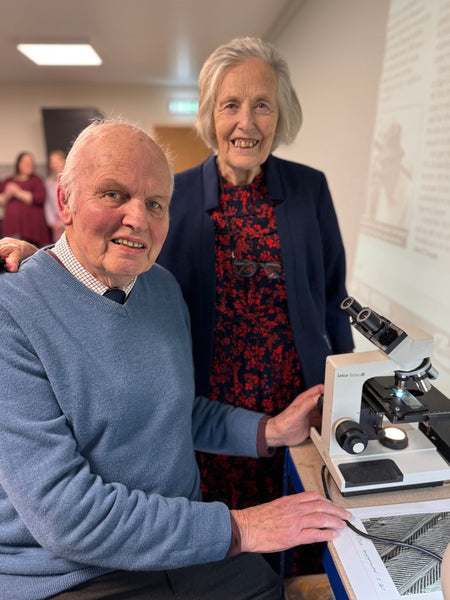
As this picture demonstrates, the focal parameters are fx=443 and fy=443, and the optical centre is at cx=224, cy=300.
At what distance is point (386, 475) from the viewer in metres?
0.97

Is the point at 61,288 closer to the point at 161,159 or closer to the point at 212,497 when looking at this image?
the point at 161,159

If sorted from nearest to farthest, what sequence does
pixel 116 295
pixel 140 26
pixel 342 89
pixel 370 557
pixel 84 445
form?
1. pixel 370 557
2. pixel 84 445
3. pixel 116 295
4. pixel 342 89
5. pixel 140 26

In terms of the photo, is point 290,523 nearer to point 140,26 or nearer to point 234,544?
point 234,544

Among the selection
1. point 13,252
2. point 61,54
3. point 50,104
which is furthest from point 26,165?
point 13,252

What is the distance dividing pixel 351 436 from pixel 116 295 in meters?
0.62

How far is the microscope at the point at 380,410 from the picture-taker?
95 cm

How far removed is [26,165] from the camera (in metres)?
6.31

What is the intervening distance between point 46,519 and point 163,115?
709 cm

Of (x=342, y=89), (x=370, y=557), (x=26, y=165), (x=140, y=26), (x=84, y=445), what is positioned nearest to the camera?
(x=370, y=557)

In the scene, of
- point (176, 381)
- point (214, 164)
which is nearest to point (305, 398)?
point (176, 381)

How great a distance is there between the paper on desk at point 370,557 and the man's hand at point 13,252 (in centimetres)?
87

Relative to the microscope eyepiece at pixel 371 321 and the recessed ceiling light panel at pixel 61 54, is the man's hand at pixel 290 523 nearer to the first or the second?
the microscope eyepiece at pixel 371 321

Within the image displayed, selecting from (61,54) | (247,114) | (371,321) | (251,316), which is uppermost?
(61,54)

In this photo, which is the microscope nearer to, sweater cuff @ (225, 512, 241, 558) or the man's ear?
sweater cuff @ (225, 512, 241, 558)
